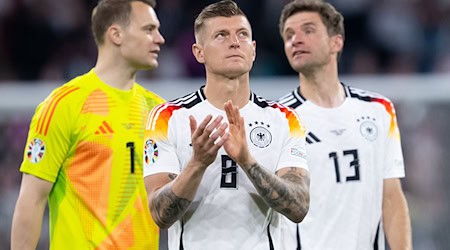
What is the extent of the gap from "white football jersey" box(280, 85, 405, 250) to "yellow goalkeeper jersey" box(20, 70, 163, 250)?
3.30 feet

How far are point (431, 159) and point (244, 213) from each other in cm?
425

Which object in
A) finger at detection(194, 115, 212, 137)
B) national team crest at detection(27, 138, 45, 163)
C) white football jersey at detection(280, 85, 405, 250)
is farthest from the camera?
white football jersey at detection(280, 85, 405, 250)

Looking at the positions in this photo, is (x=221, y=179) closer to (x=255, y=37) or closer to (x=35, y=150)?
(x=35, y=150)

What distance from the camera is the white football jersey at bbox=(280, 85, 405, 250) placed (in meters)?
6.33

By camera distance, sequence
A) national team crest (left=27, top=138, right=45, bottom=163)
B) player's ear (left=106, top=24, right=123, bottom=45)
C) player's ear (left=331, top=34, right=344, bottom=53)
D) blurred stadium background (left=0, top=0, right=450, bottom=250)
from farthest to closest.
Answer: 1. blurred stadium background (left=0, top=0, right=450, bottom=250)
2. player's ear (left=331, top=34, right=344, bottom=53)
3. player's ear (left=106, top=24, right=123, bottom=45)
4. national team crest (left=27, top=138, right=45, bottom=163)

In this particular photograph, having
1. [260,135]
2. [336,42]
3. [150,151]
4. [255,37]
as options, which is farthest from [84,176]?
[255,37]

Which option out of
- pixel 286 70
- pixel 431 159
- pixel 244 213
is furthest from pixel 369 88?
pixel 244 213

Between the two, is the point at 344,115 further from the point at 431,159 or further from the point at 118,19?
the point at 431,159

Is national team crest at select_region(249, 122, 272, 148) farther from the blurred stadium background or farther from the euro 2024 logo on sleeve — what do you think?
the blurred stadium background

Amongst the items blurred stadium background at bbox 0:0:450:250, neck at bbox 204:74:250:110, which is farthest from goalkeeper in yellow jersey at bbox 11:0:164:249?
blurred stadium background at bbox 0:0:450:250

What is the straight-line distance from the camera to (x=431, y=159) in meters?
9.12

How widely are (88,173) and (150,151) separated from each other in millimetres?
946

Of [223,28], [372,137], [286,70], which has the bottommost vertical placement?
[372,137]

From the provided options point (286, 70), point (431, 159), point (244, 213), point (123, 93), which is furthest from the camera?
point (286, 70)
